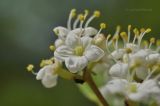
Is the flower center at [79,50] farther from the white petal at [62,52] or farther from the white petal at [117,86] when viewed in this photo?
the white petal at [117,86]

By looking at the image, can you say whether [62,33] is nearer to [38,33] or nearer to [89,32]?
[89,32]

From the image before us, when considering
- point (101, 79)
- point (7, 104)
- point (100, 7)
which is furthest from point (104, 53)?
point (100, 7)

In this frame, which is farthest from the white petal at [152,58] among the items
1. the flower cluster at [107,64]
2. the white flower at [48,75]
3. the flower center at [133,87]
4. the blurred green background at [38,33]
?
the blurred green background at [38,33]

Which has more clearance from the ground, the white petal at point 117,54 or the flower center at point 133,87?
the white petal at point 117,54

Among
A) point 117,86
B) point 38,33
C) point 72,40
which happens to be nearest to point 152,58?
point 117,86

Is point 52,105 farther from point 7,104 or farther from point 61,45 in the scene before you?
point 61,45

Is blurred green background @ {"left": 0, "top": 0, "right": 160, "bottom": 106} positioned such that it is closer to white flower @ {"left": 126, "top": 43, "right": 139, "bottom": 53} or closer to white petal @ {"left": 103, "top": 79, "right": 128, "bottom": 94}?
white flower @ {"left": 126, "top": 43, "right": 139, "bottom": 53}
